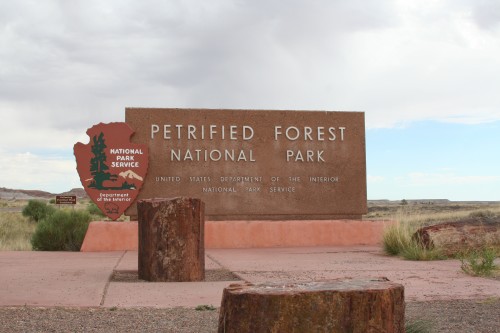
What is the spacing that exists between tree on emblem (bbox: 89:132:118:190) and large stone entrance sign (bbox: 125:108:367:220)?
744 mm

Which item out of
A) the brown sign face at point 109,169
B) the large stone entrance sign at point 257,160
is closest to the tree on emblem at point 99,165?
the brown sign face at point 109,169

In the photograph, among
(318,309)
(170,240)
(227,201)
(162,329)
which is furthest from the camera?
A: (227,201)

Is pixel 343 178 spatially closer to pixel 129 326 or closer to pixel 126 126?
pixel 126 126

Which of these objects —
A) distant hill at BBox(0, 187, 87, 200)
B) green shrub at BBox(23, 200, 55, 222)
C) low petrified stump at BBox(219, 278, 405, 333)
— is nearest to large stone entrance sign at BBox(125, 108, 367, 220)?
low petrified stump at BBox(219, 278, 405, 333)

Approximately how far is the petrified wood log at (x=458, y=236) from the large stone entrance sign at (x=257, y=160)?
12.7 feet

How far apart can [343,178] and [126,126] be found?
5.07 meters

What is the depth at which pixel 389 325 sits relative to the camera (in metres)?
3.59

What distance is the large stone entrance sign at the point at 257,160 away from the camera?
13.8 m

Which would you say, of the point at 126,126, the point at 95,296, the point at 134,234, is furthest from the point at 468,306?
the point at 126,126

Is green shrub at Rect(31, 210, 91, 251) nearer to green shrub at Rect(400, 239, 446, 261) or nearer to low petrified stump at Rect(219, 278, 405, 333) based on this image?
green shrub at Rect(400, 239, 446, 261)

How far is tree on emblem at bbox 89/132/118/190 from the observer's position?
43.9ft

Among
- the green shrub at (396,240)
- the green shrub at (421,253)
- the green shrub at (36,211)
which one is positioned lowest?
the green shrub at (421,253)

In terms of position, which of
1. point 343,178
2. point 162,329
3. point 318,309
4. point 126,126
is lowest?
point 162,329

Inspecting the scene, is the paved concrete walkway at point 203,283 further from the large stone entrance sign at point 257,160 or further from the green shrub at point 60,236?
the green shrub at point 60,236
